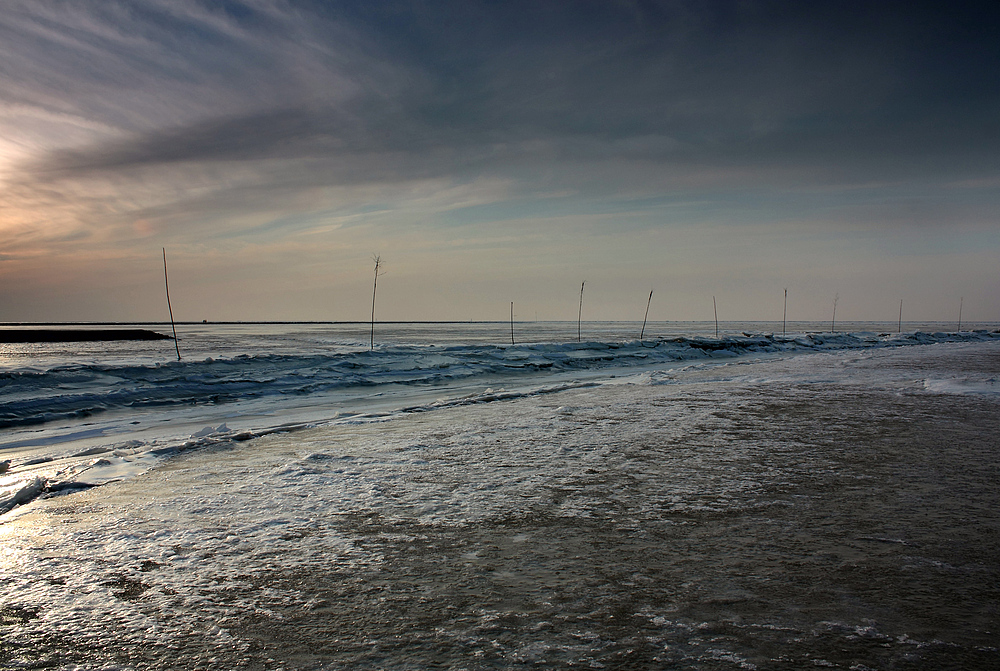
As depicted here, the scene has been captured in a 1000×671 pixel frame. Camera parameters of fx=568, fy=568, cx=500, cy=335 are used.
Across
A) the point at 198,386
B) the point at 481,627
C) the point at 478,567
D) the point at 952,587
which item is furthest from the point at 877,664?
the point at 198,386

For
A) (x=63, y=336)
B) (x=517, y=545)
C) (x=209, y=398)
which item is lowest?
(x=63, y=336)

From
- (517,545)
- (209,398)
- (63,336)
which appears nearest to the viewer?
(517,545)

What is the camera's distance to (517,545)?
9.53 feet

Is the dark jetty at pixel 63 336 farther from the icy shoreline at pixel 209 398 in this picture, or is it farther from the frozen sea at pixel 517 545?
the frozen sea at pixel 517 545

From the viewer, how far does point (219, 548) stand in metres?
2.92

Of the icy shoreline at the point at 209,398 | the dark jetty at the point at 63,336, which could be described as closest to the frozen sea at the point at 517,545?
the icy shoreline at the point at 209,398

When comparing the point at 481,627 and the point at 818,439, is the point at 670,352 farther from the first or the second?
the point at 481,627

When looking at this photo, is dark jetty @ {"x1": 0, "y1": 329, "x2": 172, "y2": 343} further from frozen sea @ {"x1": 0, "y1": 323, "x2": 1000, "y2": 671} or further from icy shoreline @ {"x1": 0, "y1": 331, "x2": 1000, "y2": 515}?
frozen sea @ {"x1": 0, "y1": 323, "x2": 1000, "y2": 671}

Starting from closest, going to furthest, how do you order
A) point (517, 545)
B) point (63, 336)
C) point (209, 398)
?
point (517, 545)
point (209, 398)
point (63, 336)

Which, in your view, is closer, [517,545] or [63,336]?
[517,545]

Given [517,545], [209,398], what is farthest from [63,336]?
[517,545]

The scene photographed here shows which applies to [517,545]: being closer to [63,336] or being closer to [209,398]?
[209,398]

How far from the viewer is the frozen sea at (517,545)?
1.99 meters

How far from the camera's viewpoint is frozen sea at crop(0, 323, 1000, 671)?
6.52 feet
